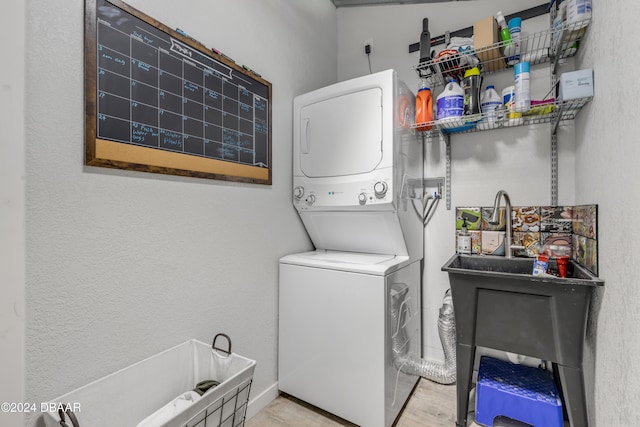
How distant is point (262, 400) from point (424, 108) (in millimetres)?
2129

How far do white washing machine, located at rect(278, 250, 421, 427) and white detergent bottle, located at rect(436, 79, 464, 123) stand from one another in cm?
93

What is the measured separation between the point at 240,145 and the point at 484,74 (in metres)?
1.72

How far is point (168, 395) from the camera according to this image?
1.37 m

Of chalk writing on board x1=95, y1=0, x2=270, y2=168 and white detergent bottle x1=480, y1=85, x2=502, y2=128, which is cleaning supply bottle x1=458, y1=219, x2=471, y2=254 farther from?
chalk writing on board x1=95, y1=0, x2=270, y2=168

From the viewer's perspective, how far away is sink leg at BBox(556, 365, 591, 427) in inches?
52.2

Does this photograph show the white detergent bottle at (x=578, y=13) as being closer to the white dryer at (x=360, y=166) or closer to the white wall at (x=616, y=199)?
the white wall at (x=616, y=199)

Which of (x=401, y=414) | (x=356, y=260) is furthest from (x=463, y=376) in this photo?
(x=356, y=260)

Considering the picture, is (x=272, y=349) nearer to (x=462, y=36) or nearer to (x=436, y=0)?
(x=462, y=36)

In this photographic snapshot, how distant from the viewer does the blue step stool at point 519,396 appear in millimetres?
1483

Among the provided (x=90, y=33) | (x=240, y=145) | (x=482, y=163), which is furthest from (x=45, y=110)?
(x=482, y=163)

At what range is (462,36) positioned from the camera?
215cm

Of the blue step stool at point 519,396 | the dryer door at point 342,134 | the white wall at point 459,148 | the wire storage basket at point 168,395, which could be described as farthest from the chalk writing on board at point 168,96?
the blue step stool at point 519,396

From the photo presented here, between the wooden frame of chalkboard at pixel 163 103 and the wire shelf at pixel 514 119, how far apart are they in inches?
44.7

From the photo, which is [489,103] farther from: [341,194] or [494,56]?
[341,194]
